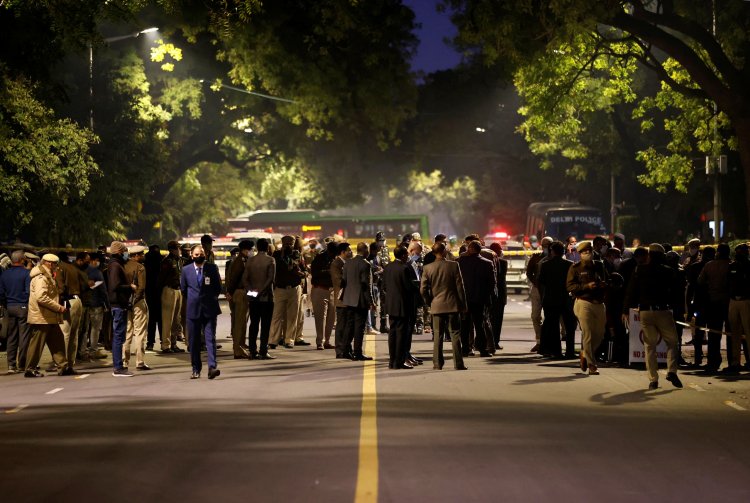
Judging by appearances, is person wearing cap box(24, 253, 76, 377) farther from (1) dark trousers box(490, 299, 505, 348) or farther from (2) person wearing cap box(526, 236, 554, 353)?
(2) person wearing cap box(526, 236, 554, 353)

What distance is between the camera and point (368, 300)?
2092 cm

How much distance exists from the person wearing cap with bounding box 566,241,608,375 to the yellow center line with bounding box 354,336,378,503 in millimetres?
2967

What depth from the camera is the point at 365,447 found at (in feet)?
36.9

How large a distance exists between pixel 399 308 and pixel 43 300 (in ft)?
16.6

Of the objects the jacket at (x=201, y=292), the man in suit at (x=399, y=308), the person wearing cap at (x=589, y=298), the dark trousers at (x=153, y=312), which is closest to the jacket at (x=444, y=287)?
the man in suit at (x=399, y=308)

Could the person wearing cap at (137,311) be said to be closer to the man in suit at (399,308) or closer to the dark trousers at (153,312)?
the dark trousers at (153,312)

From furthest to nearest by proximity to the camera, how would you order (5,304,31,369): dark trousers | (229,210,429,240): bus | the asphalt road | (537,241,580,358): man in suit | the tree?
(229,210,429,240): bus, the tree, (537,241,580,358): man in suit, (5,304,31,369): dark trousers, the asphalt road

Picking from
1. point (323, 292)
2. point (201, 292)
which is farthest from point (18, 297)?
point (323, 292)

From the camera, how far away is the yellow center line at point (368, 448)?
30.1 feet

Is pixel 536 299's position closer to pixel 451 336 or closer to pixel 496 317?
pixel 496 317

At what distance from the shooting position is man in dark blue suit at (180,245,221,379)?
17906 millimetres

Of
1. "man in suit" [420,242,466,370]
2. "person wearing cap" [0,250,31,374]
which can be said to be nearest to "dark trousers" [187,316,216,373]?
"man in suit" [420,242,466,370]

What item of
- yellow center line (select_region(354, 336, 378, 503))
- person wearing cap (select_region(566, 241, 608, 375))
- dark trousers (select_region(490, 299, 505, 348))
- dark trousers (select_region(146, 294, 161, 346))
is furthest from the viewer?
dark trousers (select_region(146, 294, 161, 346))

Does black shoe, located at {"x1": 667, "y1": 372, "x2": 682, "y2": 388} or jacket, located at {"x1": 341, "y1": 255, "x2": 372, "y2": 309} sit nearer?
black shoe, located at {"x1": 667, "y1": 372, "x2": 682, "y2": 388}
